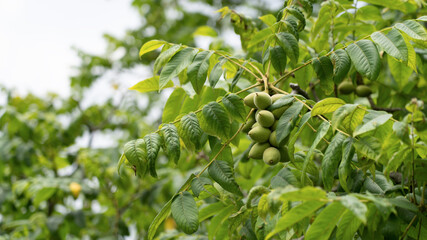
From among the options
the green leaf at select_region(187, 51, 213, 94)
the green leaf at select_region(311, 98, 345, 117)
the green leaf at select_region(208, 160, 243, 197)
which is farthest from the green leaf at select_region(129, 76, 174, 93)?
the green leaf at select_region(311, 98, 345, 117)

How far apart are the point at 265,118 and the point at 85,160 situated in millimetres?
2580

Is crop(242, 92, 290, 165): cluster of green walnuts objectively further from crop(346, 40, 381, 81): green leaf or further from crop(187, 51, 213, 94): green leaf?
crop(346, 40, 381, 81): green leaf

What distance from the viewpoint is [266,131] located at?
1.56 metres

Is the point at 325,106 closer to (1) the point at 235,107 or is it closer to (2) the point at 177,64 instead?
(1) the point at 235,107

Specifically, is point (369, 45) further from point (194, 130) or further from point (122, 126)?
point (122, 126)

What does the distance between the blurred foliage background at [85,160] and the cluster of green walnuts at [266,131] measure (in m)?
0.82

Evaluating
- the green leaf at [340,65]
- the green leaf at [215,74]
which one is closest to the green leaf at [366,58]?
the green leaf at [340,65]

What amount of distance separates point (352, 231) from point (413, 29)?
0.84 meters

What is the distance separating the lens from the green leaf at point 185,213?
55.6 inches

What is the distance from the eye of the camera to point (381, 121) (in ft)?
4.12

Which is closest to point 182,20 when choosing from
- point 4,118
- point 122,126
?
point 122,126

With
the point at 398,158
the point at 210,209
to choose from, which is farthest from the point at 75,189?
the point at 398,158

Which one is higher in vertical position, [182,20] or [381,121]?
[381,121]

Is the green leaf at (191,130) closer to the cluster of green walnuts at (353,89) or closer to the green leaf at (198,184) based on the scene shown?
the green leaf at (198,184)
